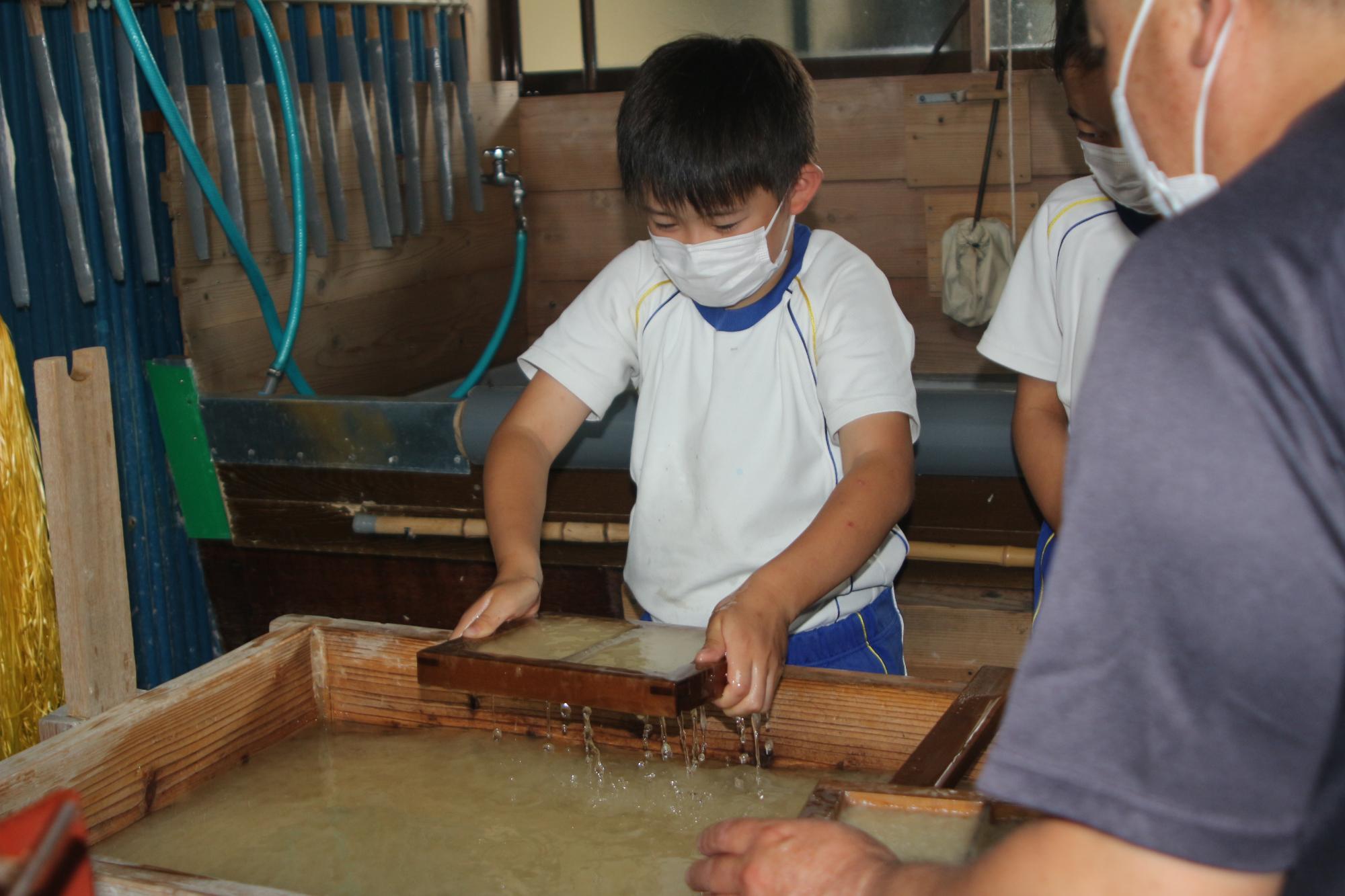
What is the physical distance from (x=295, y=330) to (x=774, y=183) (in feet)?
4.75

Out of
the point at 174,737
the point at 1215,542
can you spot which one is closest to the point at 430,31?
the point at 174,737

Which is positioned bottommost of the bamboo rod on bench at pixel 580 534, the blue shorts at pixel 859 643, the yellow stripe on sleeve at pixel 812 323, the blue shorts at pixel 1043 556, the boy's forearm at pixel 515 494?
the bamboo rod on bench at pixel 580 534

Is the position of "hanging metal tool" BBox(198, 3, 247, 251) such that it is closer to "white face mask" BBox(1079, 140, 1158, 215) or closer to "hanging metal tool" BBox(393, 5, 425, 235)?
"hanging metal tool" BBox(393, 5, 425, 235)

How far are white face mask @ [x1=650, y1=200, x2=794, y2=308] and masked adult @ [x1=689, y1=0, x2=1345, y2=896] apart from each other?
1035 millimetres

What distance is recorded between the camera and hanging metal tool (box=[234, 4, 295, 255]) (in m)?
2.69

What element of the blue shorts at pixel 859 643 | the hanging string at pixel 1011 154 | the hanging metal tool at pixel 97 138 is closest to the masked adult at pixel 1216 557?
the blue shorts at pixel 859 643

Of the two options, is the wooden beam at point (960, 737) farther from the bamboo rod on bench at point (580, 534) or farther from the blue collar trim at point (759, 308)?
the bamboo rod on bench at point (580, 534)

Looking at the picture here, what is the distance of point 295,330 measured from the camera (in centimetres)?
270

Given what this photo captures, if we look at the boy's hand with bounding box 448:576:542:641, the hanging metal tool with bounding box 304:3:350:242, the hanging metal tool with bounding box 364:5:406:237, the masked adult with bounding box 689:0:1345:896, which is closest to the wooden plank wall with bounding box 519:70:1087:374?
the hanging metal tool with bounding box 364:5:406:237

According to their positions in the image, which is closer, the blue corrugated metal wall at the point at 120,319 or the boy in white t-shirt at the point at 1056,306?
the boy in white t-shirt at the point at 1056,306

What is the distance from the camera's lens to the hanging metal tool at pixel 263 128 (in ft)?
8.82

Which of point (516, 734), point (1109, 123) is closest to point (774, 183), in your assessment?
point (1109, 123)

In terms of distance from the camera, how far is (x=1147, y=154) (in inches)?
26.9

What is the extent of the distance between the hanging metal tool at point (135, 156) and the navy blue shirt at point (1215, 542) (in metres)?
2.37
